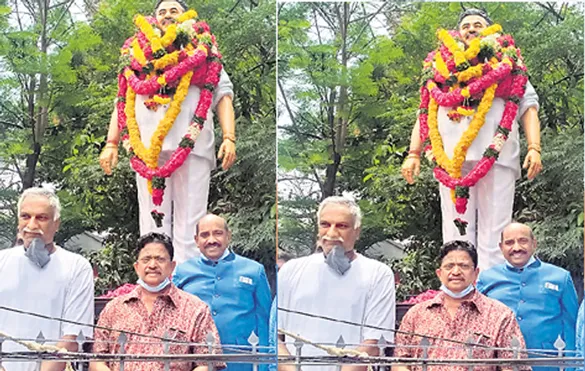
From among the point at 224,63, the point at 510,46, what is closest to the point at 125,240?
the point at 224,63

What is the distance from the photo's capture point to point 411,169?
6406 millimetres

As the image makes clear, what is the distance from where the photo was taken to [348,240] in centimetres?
639

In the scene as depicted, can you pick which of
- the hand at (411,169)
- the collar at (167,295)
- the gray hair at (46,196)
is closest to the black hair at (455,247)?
the hand at (411,169)

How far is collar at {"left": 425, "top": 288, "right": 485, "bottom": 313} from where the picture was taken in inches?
243

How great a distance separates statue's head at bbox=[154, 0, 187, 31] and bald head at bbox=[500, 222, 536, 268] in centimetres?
228

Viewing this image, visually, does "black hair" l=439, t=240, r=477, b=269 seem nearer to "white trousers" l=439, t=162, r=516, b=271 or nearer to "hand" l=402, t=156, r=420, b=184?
"white trousers" l=439, t=162, r=516, b=271

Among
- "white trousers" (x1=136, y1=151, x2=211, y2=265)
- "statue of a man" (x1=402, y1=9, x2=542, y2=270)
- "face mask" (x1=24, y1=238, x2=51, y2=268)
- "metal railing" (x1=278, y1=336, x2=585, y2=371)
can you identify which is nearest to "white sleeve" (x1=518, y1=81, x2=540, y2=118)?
"statue of a man" (x1=402, y1=9, x2=542, y2=270)

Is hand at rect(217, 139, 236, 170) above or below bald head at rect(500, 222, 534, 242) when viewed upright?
above

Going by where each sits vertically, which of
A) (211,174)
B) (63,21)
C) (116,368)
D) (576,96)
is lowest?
(116,368)

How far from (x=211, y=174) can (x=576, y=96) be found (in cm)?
219

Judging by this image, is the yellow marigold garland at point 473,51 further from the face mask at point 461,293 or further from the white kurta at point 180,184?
the white kurta at point 180,184

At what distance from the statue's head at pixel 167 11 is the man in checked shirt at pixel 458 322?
2074 mm

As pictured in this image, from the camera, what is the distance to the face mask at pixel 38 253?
6293 millimetres

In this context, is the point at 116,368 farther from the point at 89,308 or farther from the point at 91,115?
the point at 91,115
